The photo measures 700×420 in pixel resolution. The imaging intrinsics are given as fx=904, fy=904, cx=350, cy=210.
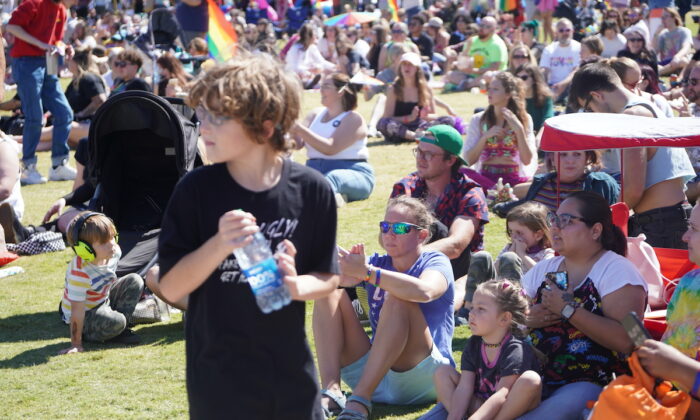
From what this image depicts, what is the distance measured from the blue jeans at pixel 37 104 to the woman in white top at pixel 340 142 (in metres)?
3.46

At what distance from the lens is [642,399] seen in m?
3.09

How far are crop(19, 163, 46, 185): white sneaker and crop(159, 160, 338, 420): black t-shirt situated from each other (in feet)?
29.2

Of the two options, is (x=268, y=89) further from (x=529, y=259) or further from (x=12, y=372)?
(x=12, y=372)

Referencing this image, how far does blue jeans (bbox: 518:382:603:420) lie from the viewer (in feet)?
12.2

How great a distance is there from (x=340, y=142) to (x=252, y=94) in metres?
6.44

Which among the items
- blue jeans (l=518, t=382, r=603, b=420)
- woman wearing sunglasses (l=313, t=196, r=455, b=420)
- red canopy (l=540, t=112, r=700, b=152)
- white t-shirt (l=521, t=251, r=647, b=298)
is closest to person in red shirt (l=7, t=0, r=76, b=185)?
woman wearing sunglasses (l=313, t=196, r=455, b=420)

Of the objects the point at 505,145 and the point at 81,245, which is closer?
the point at 81,245

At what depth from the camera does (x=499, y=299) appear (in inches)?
155

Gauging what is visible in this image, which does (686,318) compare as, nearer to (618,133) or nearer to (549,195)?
(618,133)

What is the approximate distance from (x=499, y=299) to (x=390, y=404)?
987mm

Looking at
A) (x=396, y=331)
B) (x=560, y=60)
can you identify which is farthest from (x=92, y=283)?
(x=560, y=60)

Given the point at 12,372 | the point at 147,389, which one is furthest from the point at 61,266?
the point at 147,389

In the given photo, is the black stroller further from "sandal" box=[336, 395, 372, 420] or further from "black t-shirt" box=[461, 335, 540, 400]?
"black t-shirt" box=[461, 335, 540, 400]

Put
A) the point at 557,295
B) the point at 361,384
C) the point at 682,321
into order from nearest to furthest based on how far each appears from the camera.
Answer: the point at 682,321 < the point at 557,295 < the point at 361,384
